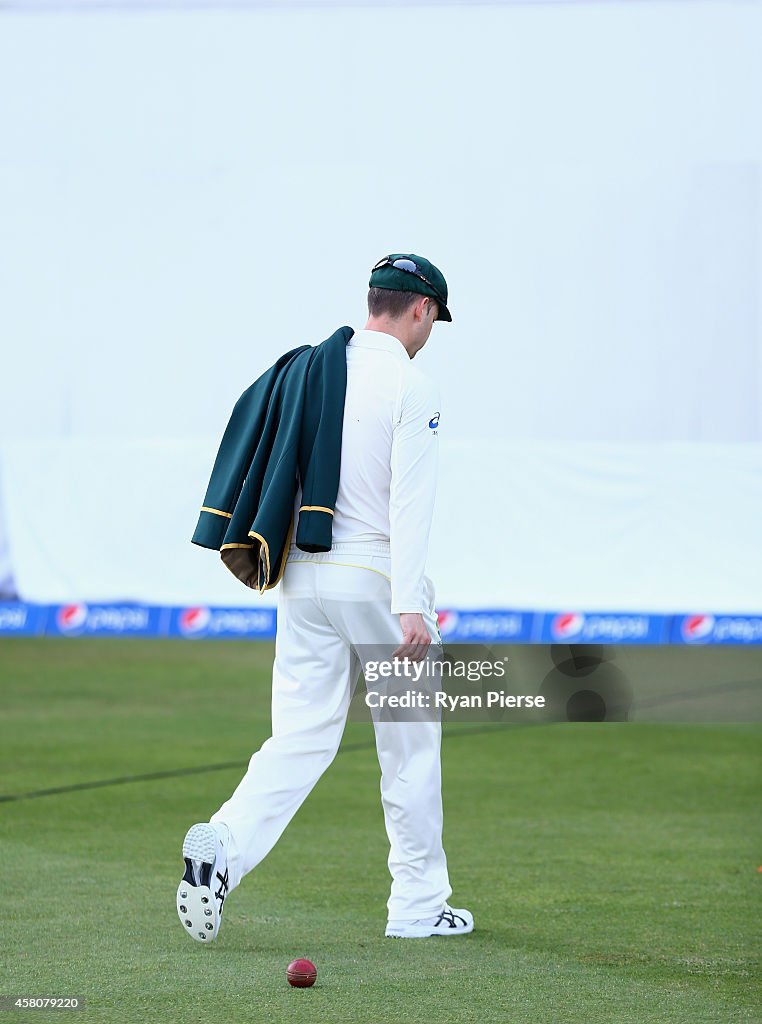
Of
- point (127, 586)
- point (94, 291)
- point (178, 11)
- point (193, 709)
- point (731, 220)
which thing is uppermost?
point (178, 11)

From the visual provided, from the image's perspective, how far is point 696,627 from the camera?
684cm

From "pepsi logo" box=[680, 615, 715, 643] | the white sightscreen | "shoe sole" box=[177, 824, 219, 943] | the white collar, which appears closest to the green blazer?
the white collar

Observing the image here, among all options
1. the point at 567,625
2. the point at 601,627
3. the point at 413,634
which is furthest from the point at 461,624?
the point at 413,634

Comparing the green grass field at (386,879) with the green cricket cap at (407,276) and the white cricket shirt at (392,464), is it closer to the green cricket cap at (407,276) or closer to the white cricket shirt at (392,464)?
the white cricket shirt at (392,464)

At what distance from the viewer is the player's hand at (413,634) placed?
346cm

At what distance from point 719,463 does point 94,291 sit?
2853 mm

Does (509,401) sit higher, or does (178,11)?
(178,11)

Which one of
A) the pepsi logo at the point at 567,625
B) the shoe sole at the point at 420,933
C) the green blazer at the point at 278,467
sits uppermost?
the green blazer at the point at 278,467

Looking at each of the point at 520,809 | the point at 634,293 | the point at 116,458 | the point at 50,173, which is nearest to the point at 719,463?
the point at 634,293

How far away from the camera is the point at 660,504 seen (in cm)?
674

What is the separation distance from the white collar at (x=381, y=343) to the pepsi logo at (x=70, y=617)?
149 inches

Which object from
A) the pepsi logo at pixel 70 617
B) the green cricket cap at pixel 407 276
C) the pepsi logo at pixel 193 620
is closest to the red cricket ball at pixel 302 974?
the green cricket cap at pixel 407 276

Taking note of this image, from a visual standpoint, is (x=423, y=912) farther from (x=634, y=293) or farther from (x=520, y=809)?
(x=634, y=293)

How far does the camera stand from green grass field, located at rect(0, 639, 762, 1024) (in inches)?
129
